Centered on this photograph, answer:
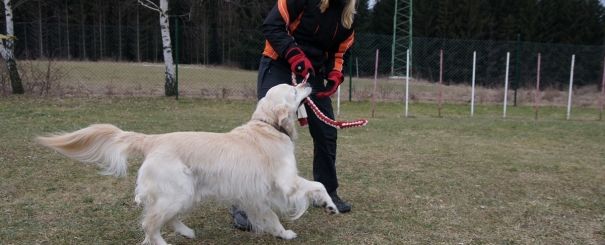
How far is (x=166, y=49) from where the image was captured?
12.5m

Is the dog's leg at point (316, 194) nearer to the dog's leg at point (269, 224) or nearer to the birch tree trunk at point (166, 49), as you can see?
the dog's leg at point (269, 224)

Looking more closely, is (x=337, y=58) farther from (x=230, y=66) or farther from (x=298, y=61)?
(x=230, y=66)

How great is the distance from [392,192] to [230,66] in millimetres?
11364

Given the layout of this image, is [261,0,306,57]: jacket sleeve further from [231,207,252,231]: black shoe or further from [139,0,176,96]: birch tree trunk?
[139,0,176,96]: birch tree trunk

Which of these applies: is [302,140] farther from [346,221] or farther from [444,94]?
[444,94]

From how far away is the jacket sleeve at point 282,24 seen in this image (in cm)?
337

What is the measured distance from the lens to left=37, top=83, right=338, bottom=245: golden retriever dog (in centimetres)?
279

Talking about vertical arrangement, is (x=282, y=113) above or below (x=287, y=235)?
above

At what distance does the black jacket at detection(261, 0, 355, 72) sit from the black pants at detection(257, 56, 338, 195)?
0.09 meters

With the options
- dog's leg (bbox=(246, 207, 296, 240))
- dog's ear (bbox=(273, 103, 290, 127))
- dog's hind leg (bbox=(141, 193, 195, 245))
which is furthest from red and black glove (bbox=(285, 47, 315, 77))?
dog's hind leg (bbox=(141, 193, 195, 245))

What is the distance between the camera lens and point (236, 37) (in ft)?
48.5

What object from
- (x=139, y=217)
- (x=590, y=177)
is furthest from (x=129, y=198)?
(x=590, y=177)

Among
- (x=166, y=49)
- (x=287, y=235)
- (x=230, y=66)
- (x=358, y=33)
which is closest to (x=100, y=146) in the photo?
(x=287, y=235)

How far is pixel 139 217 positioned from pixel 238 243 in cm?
82
